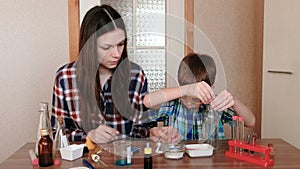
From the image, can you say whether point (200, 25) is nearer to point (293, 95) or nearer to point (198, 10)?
point (198, 10)

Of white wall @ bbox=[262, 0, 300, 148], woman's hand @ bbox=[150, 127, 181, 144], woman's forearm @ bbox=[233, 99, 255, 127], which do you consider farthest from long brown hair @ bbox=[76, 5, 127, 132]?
white wall @ bbox=[262, 0, 300, 148]

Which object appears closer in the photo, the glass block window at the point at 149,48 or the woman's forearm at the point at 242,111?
the woman's forearm at the point at 242,111

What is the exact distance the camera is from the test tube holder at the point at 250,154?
3.36ft

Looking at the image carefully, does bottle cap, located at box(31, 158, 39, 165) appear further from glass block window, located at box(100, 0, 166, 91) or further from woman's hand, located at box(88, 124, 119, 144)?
glass block window, located at box(100, 0, 166, 91)

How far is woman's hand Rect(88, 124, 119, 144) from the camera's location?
119 centimetres

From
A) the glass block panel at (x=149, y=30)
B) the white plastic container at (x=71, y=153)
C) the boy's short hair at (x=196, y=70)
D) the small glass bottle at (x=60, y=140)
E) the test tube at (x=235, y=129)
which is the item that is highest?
the glass block panel at (x=149, y=30)

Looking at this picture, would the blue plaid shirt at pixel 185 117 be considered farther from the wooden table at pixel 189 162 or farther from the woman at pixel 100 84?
the wooden table at pixel 189 162

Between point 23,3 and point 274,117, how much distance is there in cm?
188

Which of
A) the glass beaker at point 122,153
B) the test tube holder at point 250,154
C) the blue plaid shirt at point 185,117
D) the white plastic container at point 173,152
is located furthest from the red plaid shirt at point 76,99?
the test tube holder at point 250,154

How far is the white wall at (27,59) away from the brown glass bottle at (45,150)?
1.33 m

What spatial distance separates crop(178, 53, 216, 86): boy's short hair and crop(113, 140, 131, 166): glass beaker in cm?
36

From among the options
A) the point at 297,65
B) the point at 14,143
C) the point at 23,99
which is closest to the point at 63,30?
the point at 23,99

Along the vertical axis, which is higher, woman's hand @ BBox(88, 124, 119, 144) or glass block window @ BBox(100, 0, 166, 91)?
glass block window @ BBox(100, 0, 166, 91)

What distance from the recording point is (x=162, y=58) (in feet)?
4.84
